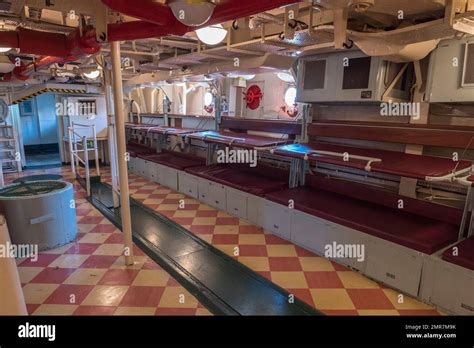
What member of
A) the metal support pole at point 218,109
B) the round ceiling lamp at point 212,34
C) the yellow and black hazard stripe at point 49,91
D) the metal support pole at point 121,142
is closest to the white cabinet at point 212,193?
the metal support pole at point 218,109

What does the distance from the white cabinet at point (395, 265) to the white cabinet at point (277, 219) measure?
1.09 m

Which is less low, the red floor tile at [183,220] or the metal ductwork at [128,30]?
the metal ductwork at [128,30]

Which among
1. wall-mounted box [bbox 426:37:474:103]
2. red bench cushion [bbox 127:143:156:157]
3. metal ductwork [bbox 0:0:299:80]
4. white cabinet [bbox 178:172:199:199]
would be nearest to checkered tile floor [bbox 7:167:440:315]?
white cabinet [bbox 178:172:199:199]

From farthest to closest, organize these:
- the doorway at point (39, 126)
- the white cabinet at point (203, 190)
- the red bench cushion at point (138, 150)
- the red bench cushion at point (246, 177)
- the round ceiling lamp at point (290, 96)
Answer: the doorway at point (39, 126) → the red bench cushion at point (138, 150) → the round ceiling lamp at point (290, 96) → the white cabinet at point (203, 190) → the red bench cushion at point (246, 177)

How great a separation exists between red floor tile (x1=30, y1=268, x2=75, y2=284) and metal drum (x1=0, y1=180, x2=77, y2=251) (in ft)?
1.91

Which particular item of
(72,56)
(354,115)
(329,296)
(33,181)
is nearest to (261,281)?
(329,296)

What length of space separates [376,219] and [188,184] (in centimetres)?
355

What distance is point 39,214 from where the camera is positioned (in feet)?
11.7

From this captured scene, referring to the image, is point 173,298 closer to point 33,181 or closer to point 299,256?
point 299,256

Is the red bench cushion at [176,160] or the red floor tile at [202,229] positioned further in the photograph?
the red bench cushion at [176,160]

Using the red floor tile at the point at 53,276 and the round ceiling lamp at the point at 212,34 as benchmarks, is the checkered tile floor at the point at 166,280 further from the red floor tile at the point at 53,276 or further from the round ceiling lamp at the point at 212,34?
the round ceiling lamp at the point at 212,34

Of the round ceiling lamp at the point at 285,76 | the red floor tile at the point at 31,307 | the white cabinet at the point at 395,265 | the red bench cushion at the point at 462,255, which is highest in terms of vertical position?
the round ceiling lamp at the point at 285,76

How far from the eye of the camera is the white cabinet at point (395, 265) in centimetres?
276

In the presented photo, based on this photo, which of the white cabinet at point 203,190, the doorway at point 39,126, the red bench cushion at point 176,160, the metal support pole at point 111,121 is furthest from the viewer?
the doorway at point 39,126
